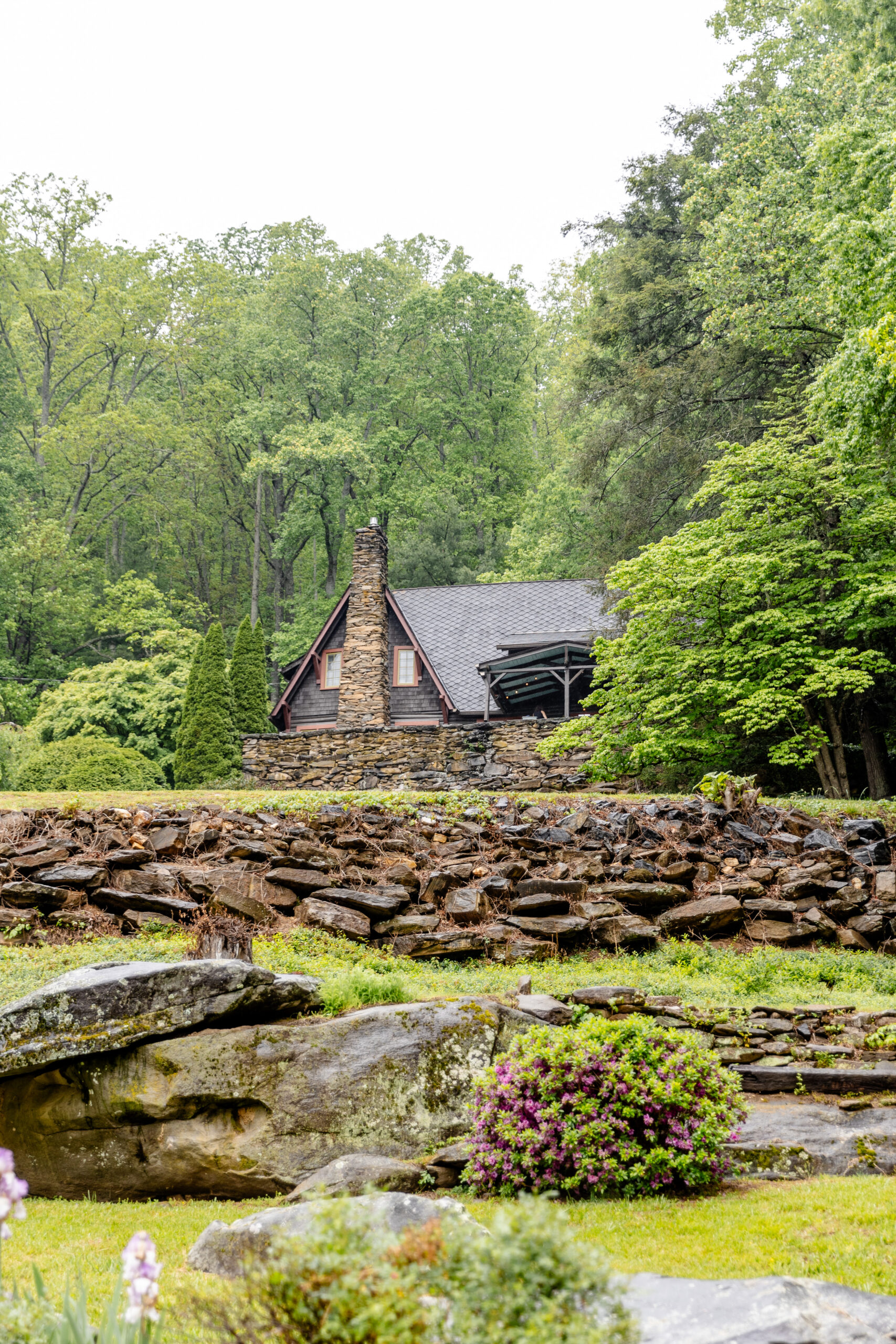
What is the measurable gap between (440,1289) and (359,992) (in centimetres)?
408

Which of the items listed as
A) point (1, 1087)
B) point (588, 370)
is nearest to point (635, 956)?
point (1, 1087)

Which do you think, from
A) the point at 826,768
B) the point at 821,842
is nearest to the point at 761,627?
the point at 826,768

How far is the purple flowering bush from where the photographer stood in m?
4.75

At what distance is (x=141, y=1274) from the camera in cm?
235

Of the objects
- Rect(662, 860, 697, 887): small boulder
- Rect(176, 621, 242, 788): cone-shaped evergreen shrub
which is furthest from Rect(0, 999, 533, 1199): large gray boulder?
Rect(176, 621, 242, 788): cone-shaped evergreen shrub

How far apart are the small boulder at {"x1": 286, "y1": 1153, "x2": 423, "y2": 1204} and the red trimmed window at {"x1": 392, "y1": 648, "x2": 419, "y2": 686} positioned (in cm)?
2539

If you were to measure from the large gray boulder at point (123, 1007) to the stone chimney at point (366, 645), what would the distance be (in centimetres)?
2151

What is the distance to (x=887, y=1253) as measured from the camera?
3750mm

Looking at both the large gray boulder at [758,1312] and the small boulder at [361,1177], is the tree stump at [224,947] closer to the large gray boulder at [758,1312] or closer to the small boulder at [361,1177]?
the small boulder at [361,1177]

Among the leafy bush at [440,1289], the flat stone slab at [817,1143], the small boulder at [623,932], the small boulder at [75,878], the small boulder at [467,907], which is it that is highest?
the leafy bush at [440,1289]

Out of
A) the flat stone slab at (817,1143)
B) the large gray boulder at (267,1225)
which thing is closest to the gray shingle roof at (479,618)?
the flat stone slab at (817,1143)

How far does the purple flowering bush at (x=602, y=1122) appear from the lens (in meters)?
4.75

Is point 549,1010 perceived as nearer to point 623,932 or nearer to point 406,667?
point 623,932

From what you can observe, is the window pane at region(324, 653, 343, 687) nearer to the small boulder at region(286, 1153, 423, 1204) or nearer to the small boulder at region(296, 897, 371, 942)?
the small boulder at region(296, 897, 371, 942)
